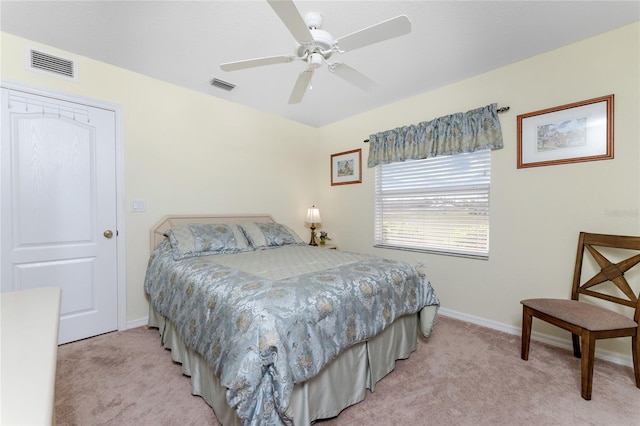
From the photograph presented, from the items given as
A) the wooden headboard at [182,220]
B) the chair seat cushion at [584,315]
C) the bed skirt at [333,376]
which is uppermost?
the wooden headboard at [182,220]

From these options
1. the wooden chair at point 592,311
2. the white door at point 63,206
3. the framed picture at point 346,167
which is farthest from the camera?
the framed picture at point 346,167

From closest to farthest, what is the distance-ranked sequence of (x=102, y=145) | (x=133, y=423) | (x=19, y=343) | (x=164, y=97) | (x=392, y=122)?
(x=19, y=343)
(x=133, y=423)
(x=102, y=145)
(x=164, y=97)
(x=392, y=122)

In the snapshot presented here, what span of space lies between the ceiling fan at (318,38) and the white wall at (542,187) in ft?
4.66

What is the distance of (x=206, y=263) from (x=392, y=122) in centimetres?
261

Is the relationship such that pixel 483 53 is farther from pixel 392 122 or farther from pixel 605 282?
pixel 605 282

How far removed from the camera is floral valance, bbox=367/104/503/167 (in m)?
2.63

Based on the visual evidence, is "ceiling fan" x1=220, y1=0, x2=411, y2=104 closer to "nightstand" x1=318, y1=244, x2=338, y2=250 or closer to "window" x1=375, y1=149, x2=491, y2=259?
"window" x1=375, y1=149, x2=491, y2=259

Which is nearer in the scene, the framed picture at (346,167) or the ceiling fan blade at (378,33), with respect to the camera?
the ceiling fan blade at (378,33)

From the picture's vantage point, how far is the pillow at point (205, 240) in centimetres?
A: 244

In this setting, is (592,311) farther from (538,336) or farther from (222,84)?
(222,84)

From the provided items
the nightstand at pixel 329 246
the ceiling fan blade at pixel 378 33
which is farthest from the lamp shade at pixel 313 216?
the ceiling fan blade at pixel 378 33

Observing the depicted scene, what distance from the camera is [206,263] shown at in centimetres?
211

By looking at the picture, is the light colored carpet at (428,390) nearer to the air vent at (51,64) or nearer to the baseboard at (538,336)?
the baseboard at (538,336)

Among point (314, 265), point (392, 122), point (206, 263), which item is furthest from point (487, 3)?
point (206, 263)
